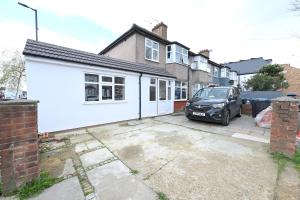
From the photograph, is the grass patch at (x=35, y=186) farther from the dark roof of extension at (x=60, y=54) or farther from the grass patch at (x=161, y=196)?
the dark roof of extension at (x=60, y=54)

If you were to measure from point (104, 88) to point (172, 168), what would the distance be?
5.71 metres

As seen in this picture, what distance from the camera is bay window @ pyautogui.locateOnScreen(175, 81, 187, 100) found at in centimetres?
1373

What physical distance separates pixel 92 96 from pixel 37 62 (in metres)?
2.53

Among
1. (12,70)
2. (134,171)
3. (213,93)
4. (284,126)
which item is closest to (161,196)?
(134,171)

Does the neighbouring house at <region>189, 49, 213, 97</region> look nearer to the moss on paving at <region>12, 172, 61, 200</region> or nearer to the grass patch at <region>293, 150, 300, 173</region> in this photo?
the grass patch at <region>293, 150, 300, 173</region>

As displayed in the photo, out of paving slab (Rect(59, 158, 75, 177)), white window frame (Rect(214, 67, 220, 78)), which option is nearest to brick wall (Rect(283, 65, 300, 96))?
white window frame (Rect(214, 67, 220, 78))

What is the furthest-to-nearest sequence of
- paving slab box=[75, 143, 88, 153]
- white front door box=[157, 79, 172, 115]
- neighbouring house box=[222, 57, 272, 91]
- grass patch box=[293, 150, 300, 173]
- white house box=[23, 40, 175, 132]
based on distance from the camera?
neighbouring house box=[222, 57, 272, 91]
white front door box=[157, 79, 172, 115]
white house box=[23, 40, 175, 132]
paving slab box=[75, 143, 88, 153]
grass patch box=[293, 150, 300, 173]

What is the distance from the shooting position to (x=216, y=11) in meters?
9.11

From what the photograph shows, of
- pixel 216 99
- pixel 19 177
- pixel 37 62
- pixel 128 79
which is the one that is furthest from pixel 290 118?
pixel 37 62

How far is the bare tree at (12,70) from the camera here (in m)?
19.5

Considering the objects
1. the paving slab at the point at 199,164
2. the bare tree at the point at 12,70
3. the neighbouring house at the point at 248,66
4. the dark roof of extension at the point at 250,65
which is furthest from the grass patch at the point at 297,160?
the dark roof of extension at the point at 250,65

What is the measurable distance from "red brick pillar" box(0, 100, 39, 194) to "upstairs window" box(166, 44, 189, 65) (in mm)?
12101

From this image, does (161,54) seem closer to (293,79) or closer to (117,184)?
(117,184)

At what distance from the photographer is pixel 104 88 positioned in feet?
25.4
